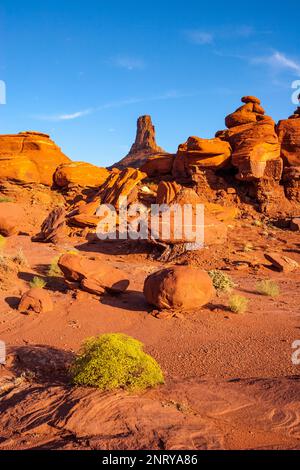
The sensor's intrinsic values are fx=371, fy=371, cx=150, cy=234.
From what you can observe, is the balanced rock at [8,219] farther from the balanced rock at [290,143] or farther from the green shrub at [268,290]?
the balanced rock at [290,143]

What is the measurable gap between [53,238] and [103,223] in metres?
2.83

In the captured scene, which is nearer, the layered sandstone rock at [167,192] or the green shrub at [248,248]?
the green shrub at [248,248]

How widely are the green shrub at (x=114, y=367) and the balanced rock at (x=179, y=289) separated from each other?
2892 mm

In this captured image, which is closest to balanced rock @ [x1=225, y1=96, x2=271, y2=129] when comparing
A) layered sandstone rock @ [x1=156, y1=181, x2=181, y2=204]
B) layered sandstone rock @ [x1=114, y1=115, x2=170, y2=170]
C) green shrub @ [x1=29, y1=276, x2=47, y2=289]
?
layered sandstone rock @ [x1=156, y1=181, x2=181, y2=204]

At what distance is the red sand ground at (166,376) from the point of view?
343cm

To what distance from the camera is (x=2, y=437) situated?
359 centimetres

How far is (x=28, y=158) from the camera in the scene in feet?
80.8

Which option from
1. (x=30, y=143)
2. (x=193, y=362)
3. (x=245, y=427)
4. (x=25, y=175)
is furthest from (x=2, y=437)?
(x=30, y=143)

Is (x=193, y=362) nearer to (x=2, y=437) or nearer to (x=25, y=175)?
(x=2, y=437)

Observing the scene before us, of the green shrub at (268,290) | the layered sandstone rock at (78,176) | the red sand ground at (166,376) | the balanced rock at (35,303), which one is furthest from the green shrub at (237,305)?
the layered sandstone rock at (78,176)

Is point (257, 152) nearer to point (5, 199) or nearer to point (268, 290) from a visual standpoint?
point (268, 290)

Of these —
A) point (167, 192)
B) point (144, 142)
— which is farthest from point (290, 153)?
point (144, 142)

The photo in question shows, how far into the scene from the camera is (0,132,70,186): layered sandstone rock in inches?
938

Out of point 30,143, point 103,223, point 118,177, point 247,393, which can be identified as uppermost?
point 30,143
